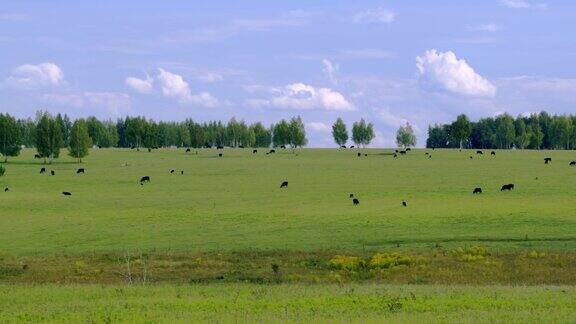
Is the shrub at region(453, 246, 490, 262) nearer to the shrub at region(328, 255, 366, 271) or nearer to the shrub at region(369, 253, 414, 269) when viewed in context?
the shrub at region(369, 253, 414, 269)

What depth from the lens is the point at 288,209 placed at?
59.7 m

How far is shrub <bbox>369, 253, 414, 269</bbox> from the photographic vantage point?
120 ft

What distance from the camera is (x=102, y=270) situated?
37.0 metres

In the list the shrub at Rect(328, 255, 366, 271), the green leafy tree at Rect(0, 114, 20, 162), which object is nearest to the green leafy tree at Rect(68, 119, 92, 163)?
the green leafy tree at Rect(0, 114, 20, 162)

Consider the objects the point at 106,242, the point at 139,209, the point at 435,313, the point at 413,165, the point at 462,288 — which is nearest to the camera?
the point at 435,313

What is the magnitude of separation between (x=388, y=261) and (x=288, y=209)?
911 inches

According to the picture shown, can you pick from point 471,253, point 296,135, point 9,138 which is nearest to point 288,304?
point 471,253

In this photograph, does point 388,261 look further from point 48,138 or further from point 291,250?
point 48,138

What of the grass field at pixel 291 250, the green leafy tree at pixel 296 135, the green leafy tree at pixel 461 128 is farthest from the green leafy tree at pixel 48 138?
the green leafy tree at pixel 461 128

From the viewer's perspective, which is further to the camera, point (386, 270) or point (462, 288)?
point (386, 270)

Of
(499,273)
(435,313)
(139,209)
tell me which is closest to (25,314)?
(435,313)

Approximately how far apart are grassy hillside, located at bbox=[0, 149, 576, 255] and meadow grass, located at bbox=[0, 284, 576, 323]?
12.7m

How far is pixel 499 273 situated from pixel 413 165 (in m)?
77.5

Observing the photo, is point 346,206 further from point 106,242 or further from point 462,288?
point 462,288
